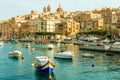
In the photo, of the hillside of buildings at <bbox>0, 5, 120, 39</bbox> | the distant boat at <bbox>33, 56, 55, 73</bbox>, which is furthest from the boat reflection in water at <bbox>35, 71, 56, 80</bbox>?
the hillside of buildings at <bbox>0, 5, 120, 39</bbox>

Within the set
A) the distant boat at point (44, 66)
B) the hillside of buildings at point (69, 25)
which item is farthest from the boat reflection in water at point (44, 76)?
the hillside of buildings at point (69, 25)

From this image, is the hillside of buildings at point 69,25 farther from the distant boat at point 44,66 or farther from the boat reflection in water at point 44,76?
the boat reflection in water at point 44,76

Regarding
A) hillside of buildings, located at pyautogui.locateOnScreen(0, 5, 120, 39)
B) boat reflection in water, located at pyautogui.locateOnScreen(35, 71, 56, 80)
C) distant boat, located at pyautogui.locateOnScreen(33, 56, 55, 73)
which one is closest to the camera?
boat reflection in water, located at pyautogui.locateOnScreen(35, 71, 56, 80)

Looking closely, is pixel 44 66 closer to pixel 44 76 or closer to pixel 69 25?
pixel 44 76

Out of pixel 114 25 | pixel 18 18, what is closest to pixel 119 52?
pixel 114 25

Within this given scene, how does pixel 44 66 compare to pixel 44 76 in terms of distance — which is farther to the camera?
pixel 44 66

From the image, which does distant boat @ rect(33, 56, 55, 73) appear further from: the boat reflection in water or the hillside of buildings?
the hillside of buildings

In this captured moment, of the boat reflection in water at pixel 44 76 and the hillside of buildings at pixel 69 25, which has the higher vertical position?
the hillside of buildings at pixel 69 25

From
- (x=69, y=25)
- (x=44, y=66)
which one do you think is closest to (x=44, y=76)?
(x=44, y=66)

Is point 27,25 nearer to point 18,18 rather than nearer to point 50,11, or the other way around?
point 18,18

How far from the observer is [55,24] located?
141500 mm

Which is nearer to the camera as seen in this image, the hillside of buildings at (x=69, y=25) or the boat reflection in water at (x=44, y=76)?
the boat reflection in water at (x=44, y=76)

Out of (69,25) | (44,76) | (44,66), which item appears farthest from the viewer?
(69,25)

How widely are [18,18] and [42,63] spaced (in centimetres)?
13823
